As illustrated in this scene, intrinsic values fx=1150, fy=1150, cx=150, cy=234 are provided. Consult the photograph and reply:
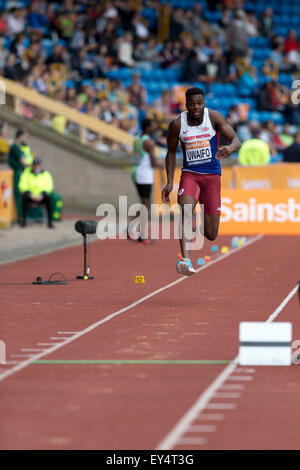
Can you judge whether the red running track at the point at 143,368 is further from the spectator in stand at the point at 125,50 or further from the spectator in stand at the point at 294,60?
the spectator in stand at the point at 294,60

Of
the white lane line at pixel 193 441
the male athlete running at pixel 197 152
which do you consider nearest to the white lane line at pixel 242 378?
the white lane line at pixel 193 441

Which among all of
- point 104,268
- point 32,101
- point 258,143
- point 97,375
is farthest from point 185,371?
point 32,101

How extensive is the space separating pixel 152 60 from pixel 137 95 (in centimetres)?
347

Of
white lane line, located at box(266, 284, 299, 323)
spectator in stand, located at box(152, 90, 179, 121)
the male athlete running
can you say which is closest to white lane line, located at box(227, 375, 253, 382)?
white lane line, located at box(266, 284, 299, 323)

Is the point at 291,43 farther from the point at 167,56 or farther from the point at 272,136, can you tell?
the point at 272,136

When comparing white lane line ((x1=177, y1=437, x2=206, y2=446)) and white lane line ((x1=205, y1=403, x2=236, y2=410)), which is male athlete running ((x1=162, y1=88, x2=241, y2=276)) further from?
white lane line ((x1=177, y1=437, x2=206, y2=446))

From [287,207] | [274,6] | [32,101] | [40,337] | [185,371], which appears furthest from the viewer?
[274,6]

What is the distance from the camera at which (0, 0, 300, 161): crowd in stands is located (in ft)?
99.5

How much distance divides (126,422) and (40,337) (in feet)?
11.3

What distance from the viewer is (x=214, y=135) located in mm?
12727

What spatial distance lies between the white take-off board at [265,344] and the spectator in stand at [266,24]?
99.7ft

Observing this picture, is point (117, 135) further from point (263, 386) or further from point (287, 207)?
point (263, 386)

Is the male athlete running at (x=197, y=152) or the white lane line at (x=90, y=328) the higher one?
the male athlete running at (x=197, y=152)

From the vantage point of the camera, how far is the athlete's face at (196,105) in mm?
12391
